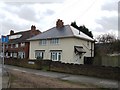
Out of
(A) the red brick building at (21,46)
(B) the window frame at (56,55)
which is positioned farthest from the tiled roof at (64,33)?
(A) the red brick building at (21,46)

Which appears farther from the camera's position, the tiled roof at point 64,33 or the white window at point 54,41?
the white window at point 54,41

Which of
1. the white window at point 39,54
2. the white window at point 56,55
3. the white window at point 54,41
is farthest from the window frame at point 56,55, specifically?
the white window at point 39,54

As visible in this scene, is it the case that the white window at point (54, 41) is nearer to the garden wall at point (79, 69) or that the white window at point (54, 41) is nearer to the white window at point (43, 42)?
the white window at point (43, 42)

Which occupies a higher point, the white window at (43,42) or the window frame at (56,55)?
the white window at (43,42)

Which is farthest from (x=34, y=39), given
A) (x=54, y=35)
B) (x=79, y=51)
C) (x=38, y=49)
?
(x=79, y=51)

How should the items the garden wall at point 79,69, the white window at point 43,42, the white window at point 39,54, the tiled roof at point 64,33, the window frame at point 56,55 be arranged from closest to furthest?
the garden wall at point 79,69 < the tiled roof at point 64,33 < the window frame at point 56,55 < the white window at point 43,42 < the white window at point 39,54

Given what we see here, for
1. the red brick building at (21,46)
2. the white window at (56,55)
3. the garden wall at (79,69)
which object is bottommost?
the garden wall at (79,69)

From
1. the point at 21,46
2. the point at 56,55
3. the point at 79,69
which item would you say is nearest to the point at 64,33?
the point at 56,55

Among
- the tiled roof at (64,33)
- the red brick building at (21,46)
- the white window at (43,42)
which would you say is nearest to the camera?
the tiled roof at (64,33)

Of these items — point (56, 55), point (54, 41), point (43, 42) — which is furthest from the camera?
point (43, 42)

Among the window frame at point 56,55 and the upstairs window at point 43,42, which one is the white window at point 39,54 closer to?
the upstairs window at point 43,42

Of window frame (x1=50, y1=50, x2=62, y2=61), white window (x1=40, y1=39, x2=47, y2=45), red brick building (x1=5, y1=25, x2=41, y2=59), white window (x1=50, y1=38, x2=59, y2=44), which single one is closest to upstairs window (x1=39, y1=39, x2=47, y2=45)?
white window (x1=40, y1=39, x2=47, y2=45)

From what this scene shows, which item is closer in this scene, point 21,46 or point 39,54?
point 39,54

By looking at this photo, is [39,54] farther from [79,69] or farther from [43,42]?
[79,69]
